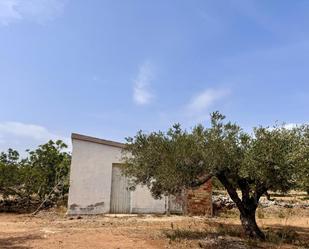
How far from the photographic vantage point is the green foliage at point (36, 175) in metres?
20.9

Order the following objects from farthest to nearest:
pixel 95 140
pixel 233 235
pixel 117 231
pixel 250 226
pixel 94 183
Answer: pixel 95 140
pixel 94 183
pixel 117 231
pixel 233 235
pixel 250 226

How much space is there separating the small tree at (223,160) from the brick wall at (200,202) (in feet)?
22.0

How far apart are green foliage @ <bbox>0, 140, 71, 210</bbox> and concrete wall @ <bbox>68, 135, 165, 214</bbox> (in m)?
2.07

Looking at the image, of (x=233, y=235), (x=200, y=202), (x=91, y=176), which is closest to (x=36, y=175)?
(x=91, y=176)

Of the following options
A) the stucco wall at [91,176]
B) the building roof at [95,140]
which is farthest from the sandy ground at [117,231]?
the building roof at [95,140]

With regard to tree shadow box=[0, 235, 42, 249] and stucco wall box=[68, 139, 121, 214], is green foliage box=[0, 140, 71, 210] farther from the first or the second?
tree shadow box=[0, 235, 42, 249]

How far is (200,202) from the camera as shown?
19.5m

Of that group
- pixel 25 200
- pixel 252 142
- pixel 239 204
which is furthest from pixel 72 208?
pixel 252 142

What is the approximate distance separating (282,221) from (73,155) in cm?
1023

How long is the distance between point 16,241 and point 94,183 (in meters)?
7.64

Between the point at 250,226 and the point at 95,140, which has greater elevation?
the point at 95,140

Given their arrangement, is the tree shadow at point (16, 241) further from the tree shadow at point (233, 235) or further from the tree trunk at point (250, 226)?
the tree trunk at point (250, 226)

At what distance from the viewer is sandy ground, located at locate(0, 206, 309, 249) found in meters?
11.1

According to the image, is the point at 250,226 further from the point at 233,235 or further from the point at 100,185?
the point at 100,185
